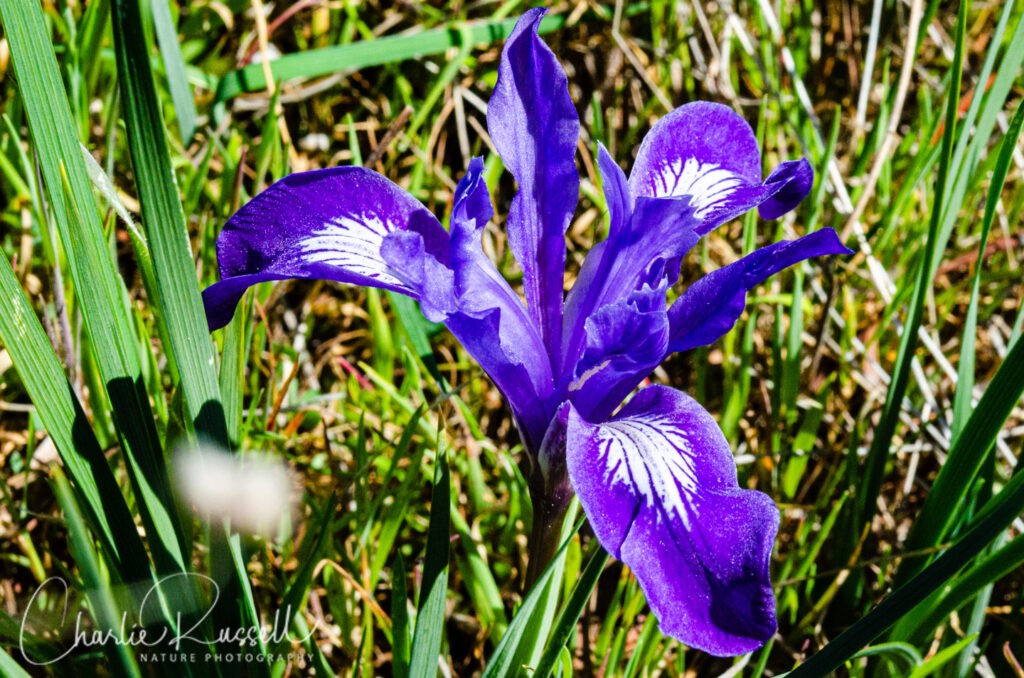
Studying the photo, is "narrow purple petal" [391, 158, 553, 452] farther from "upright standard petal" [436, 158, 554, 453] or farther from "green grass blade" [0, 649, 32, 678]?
"green grass blade" [0, 649, 32, 678]

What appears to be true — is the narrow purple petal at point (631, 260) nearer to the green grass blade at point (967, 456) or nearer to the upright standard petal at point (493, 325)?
the upright standard petal at point (493, 325)

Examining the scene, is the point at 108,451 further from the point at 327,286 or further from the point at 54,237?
the point at 327,286

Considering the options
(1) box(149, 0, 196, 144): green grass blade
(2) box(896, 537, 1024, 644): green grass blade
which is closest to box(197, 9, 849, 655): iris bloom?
(2) box(896, 537, 1024, 644): green grass blade

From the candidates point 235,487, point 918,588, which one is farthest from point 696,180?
point 235,487

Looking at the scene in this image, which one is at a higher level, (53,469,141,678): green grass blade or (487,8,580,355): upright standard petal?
(487,8,580,355): upright standard petal

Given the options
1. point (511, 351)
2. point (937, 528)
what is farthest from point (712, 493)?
point (937, 528)

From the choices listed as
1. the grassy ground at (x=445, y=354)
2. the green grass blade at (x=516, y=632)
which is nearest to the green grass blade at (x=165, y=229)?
the grassy ground at (x=445, y=354)
